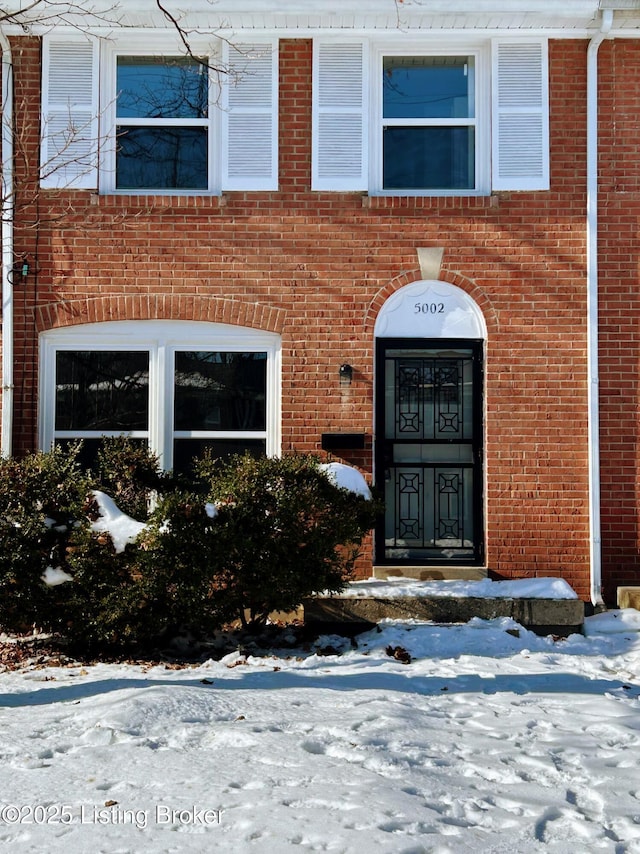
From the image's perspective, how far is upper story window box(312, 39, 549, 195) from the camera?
9.02 meters

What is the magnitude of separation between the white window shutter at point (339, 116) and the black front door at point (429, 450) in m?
1.70

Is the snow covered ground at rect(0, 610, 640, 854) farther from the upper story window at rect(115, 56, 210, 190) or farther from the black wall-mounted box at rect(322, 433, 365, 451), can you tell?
the upper story window at rect(115, 56, 210, 190)

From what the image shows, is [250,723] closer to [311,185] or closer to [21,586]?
[21,586]

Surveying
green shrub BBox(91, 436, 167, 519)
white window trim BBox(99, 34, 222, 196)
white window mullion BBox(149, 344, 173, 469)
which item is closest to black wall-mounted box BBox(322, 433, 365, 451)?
white window mullion BBox(149, 344, 173, 469)

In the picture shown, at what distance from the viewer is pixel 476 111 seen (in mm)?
9180

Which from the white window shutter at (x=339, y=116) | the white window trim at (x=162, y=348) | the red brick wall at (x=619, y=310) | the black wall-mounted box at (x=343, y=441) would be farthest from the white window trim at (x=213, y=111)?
the red brick wall at (x=619, y=310)

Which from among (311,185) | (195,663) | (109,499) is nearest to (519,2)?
(311,185)

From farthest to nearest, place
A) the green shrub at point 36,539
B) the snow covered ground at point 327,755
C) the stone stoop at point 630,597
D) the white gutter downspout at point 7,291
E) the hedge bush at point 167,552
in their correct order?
the white gutter downspout at point 7,291 < the stone stoop at point 630,597 < the green shrub at point 36,539 < the hedge bush at point 167,552 < the snow covered ground at point 327,755

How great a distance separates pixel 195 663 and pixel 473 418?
3.78 metres

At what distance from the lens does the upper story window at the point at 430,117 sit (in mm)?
9023

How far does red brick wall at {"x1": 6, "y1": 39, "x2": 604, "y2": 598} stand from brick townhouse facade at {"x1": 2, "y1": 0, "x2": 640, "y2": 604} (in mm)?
22

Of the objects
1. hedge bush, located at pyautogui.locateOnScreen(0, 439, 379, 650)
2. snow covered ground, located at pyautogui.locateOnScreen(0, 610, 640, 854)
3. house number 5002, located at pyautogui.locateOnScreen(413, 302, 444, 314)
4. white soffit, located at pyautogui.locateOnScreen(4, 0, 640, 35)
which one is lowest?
snow covered ground, located at pyautogui.locateOnScreen(0, 610, 640, 854)

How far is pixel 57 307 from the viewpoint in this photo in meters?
8.97

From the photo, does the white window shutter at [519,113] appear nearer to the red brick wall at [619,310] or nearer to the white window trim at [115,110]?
the red brick wall at [619,310]
